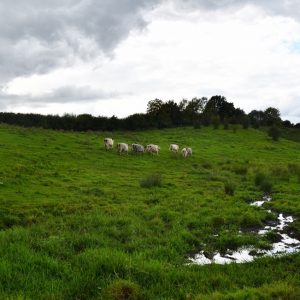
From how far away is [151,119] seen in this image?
71.2 metres

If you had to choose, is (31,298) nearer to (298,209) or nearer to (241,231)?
(241,231)

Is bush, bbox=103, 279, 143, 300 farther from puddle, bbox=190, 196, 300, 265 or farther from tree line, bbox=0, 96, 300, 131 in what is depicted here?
tree line, bbox=0, 96, 300, 131

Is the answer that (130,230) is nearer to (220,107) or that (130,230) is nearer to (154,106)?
(154,106)

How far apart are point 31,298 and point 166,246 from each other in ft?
15.2

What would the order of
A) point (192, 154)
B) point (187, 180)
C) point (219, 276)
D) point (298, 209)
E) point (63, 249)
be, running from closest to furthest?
point (219, 276) < point (63, 249) < point (298, 209) < point (187, 180) < point (192, 154)

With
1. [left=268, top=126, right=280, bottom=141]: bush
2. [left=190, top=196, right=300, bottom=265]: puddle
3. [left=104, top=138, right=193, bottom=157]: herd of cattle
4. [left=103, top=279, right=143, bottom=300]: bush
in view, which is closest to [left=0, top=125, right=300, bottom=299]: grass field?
[left=103, top=279, right=143, bottom=300]: bush

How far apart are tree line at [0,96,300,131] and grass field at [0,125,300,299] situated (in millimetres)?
36711

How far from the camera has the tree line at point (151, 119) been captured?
6919 cm

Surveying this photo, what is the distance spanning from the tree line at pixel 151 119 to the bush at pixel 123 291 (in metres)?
59.4

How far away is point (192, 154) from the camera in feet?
144

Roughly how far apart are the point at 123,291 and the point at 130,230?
4.80 m

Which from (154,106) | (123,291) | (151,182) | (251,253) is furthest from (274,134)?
(123,291)

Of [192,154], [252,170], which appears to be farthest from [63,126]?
[252,170]

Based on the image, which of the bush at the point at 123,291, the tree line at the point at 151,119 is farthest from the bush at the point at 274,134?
the bush at the point at 123,291
